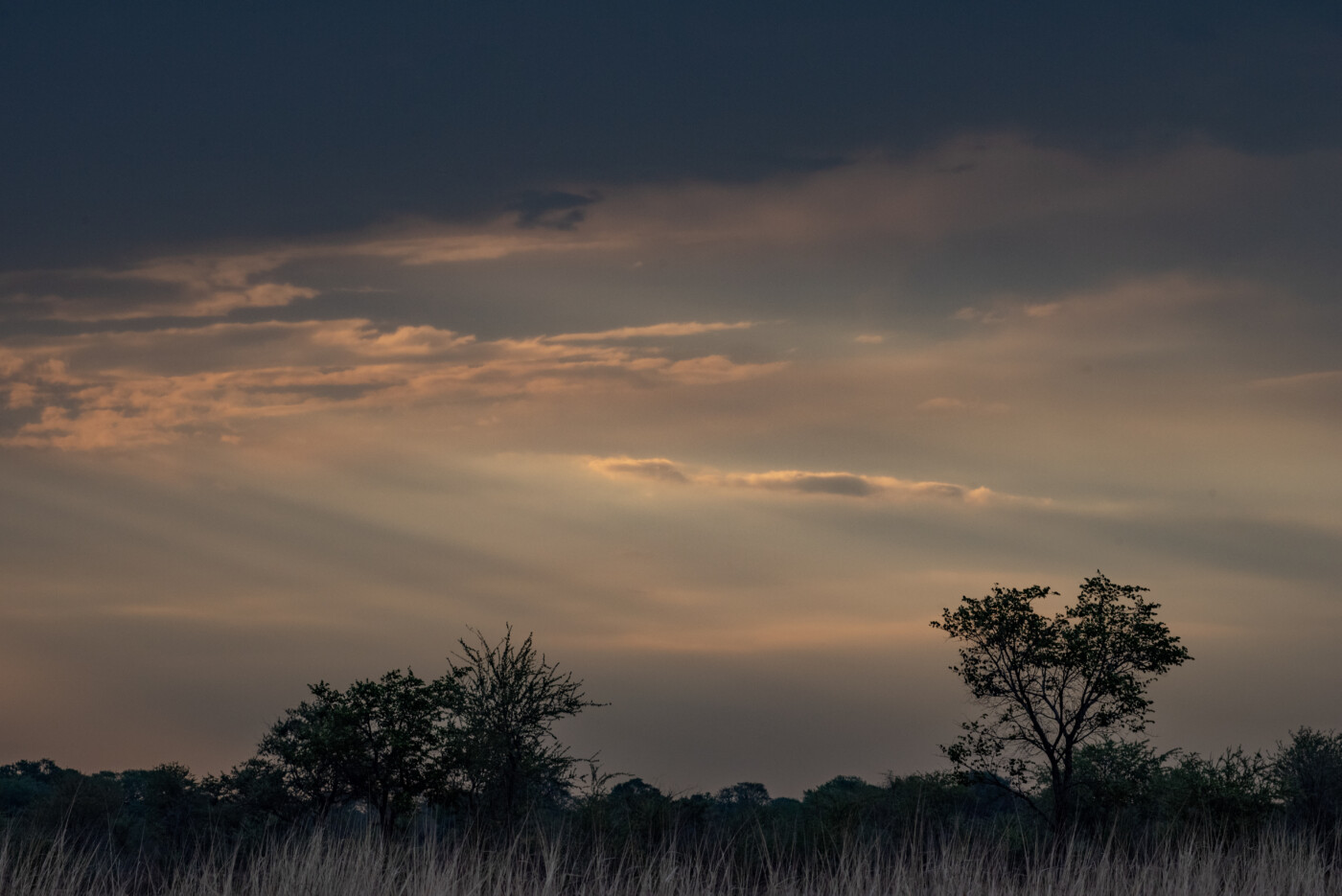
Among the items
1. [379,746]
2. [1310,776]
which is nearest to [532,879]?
[379,746]

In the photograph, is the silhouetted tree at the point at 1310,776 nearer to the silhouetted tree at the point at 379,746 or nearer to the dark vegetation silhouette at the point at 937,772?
the dark vegetation silhouette at the point at 937,772

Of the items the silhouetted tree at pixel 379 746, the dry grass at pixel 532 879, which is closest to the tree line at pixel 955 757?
the silhouetted tree at pixel 379 746

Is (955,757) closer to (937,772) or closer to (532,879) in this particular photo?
(937,772)

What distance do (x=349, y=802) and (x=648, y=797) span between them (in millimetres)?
21785

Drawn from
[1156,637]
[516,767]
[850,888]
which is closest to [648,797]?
[516,767]

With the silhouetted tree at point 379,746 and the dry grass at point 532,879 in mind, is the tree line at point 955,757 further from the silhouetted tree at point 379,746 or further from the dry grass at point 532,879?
the dry grass at point 532,879

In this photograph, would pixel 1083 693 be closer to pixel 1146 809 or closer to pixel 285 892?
pixel 1146 809

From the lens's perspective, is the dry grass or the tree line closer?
the dry grass

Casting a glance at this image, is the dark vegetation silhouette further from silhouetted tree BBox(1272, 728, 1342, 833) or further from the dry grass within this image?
the dry grass

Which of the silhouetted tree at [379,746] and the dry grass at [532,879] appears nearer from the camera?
the dry grass at [532,879]

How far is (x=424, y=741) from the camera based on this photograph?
181ft

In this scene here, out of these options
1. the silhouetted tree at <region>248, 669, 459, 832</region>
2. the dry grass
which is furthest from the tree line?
the dry grass

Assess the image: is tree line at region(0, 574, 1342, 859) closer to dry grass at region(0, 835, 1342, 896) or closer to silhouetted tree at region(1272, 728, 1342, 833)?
silhouetted tree at region(1272, 728, 1342, 833)

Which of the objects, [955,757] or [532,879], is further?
[955,757]
